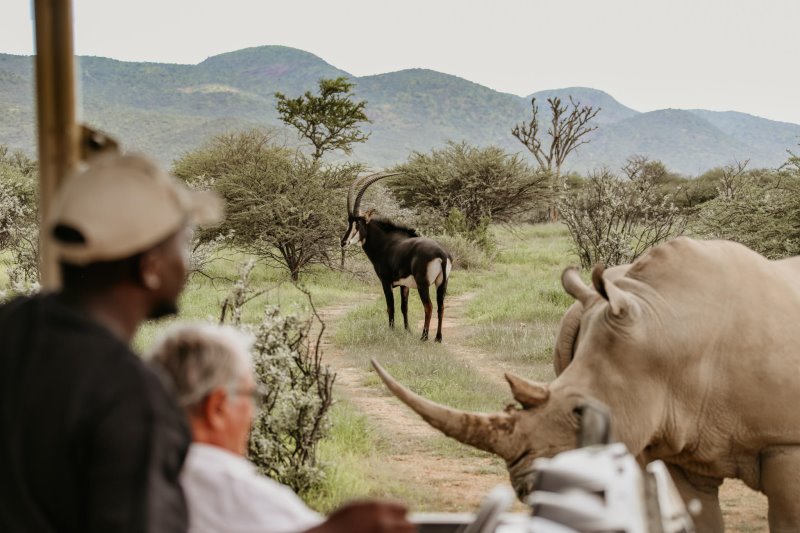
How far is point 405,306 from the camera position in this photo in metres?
14.1

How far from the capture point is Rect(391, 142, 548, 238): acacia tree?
27.3 meters

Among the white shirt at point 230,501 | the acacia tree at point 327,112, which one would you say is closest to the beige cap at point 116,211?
the white shirt at point 230,501

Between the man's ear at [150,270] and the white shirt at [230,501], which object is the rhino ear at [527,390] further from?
the man's ear at [150,270]

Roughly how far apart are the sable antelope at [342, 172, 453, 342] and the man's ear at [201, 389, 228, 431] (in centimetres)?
1142

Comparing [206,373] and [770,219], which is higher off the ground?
[206,373]

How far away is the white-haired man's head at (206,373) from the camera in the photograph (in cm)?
206

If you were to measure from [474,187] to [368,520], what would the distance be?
25.5 meters

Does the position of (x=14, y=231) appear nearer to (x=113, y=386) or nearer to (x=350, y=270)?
(x=350, y=270)

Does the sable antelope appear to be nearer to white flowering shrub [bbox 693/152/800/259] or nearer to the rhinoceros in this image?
white flowering shrub [bbox 693/152/800/259]

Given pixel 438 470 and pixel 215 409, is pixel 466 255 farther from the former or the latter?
pixel 215 409

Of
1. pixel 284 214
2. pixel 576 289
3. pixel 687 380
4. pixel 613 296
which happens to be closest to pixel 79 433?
pixel 613 296

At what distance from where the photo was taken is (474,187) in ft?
89.4

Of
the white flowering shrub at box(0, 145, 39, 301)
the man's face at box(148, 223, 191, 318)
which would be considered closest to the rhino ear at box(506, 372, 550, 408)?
the man's face at box(148, 223, 191, 318)

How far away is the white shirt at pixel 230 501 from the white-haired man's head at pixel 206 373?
7 centimetres
